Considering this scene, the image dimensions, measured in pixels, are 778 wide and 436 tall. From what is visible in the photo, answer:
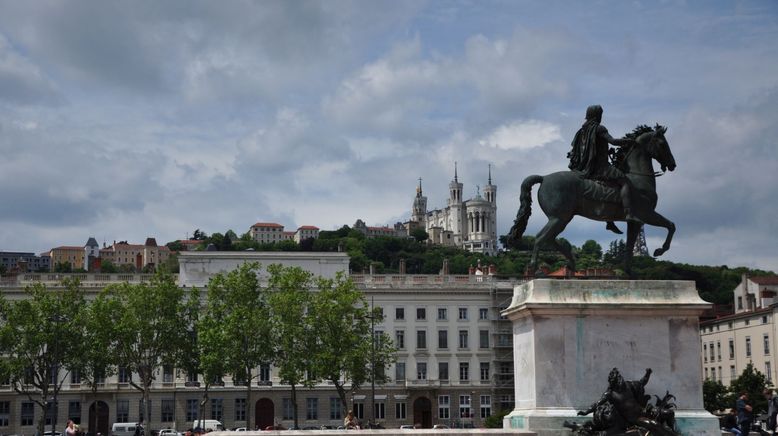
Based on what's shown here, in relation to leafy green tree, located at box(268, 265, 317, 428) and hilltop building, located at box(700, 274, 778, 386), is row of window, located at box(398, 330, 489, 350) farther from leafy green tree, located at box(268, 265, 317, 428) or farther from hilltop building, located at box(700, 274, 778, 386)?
leafy green tree, located at box(268, 265, 317, 428)

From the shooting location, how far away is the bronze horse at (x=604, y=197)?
19594 mm

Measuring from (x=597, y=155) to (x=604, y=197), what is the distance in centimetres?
85

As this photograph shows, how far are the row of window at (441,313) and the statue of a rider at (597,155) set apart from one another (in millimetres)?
70620

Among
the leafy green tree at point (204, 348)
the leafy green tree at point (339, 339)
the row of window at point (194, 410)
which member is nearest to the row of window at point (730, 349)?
the row of window at point (194, 410)

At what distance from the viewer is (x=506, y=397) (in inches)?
3556

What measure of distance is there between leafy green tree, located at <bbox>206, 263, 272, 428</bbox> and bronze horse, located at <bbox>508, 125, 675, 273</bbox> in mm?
50300

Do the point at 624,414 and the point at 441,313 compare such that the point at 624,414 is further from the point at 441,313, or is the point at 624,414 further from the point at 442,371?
the point at 442,371

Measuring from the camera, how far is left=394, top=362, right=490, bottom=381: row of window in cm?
9019

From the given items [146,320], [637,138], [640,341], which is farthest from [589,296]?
[146,320]

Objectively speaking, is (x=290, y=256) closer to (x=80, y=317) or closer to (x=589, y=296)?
(x=80, y=317)

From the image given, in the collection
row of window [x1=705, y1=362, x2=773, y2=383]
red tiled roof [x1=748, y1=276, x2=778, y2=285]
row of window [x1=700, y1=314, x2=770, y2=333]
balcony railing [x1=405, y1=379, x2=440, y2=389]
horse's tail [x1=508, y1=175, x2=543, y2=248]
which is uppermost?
red tiled roof [x1=748, y1=276, x2=778, y2=285]

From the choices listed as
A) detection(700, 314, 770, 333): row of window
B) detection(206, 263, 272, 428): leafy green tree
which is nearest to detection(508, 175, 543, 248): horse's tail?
detection(206, 263, 272, 428): leafy green tree

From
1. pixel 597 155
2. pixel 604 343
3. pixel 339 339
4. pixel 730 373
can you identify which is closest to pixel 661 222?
pixel 597 155

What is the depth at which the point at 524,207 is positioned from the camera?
20.2m
